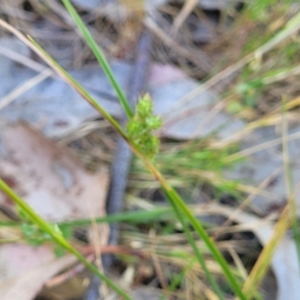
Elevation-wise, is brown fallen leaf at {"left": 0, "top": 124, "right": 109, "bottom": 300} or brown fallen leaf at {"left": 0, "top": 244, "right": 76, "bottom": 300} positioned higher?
brown fallen leaf at {"left": 0, "top": 124, "right": 109, "bottom": 300}

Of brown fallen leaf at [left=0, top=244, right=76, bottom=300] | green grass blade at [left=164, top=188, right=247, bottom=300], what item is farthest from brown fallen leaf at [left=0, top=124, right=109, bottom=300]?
green grass blade at [left=164, top=188, right=247, bottom=300]

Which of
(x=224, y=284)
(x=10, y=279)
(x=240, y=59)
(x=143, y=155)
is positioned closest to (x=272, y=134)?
(x=240, y=59)

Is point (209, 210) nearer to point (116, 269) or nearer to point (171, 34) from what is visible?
point (116, 269)

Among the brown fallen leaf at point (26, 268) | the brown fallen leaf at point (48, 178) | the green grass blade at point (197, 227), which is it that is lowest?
the brown fallen leaf at point (26, 268)

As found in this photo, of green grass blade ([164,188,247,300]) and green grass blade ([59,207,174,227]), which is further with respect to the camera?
green grass blade ([59,207,174,227])

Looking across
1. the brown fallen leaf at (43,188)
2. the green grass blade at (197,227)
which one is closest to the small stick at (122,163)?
the brown fallen leaf at (43,188)

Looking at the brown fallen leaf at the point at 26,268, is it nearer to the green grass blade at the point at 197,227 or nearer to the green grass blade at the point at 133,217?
the green grass blade at the point at 133,217

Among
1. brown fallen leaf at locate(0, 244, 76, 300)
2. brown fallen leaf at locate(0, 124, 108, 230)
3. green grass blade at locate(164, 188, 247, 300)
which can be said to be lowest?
brown fallen leaf at locate(0, 244, 76, 300)

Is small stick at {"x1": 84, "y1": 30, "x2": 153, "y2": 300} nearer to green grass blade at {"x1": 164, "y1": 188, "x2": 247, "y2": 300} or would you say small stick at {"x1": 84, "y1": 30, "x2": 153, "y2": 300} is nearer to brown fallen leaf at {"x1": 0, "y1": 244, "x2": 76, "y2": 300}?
brown fallen leaf at {"x1": 0, "y1": 244, "x2": 76, "y2": 300}

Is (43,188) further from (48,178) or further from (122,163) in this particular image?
(122,163)

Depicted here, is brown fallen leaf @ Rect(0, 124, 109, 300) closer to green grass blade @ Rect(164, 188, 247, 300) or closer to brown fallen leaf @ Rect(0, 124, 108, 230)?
brown fallen leaf @ Rect(0, 124, 108, 230)

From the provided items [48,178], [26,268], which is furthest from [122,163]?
[26,268]
